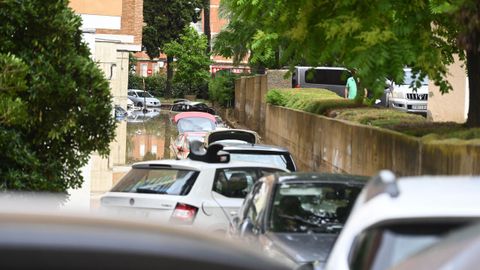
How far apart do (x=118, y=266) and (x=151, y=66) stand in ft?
324

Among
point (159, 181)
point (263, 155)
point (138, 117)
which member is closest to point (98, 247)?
point (159, 181)

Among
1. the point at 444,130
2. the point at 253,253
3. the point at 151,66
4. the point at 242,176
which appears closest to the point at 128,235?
the point at 253,253

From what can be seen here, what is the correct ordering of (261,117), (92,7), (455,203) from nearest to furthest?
(455,203), (261,117), (92,7)

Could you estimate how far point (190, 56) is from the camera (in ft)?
246

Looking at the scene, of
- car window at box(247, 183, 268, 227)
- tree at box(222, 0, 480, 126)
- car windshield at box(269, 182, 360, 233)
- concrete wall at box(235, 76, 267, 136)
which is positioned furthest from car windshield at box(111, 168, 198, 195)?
concrete wall at box(235, 76, 267, 136)

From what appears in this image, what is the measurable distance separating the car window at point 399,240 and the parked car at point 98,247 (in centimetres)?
191

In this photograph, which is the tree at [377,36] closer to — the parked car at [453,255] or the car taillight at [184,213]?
the car taillight at [184,213]

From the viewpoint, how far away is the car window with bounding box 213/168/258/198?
12.6 metres

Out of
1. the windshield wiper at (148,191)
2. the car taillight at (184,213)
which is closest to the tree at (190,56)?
the windshield wiper at (148,191)

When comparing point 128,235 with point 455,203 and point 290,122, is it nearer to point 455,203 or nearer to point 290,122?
point 455,203

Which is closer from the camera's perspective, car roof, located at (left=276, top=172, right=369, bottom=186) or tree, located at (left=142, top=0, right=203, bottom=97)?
car roof, located at (left=276, top=172, right=369, bottom=186)

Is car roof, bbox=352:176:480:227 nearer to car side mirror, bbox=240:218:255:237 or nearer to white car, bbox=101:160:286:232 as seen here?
car side mirror, bbox=240:218:255:237

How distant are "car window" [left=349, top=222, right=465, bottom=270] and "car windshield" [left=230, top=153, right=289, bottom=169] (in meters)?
10.0

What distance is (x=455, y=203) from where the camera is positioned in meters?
4.46
